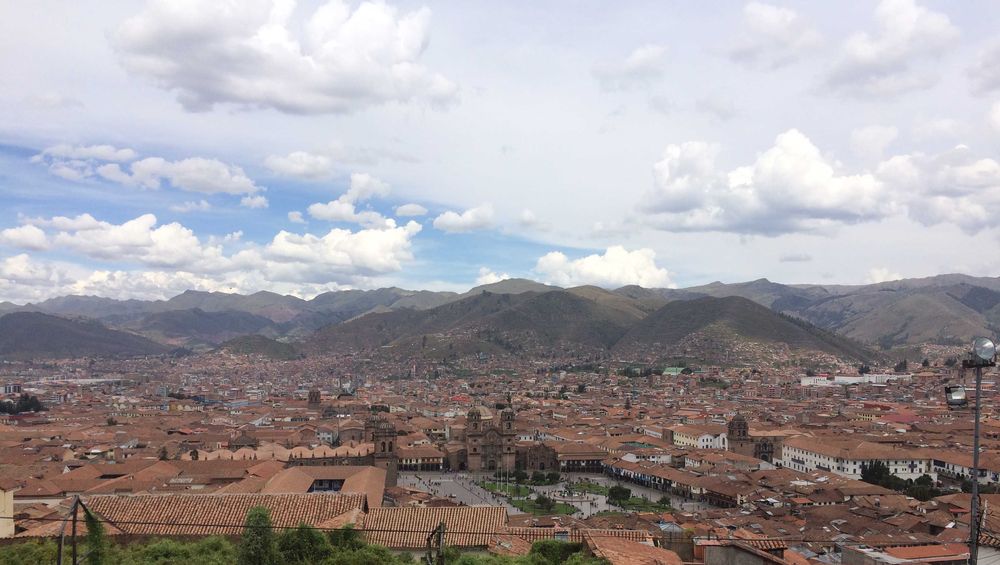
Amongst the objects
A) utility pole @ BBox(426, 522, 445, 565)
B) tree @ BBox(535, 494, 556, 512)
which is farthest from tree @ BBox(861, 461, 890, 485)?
utility pole @ BBox(426, 522, 445, 565)

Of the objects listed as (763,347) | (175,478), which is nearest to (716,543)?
(175,478)

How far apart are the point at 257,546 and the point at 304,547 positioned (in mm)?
896

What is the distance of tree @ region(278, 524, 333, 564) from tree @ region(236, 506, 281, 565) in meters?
0.29

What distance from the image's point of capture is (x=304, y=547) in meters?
13.7

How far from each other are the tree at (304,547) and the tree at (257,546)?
0.29 metres

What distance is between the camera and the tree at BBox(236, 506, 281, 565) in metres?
13.1

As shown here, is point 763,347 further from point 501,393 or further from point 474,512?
point 474,512

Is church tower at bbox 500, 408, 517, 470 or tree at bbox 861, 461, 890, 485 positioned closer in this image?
tree at bbox 861, 461, 890, 485

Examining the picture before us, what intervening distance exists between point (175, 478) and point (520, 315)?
162360 millimetres

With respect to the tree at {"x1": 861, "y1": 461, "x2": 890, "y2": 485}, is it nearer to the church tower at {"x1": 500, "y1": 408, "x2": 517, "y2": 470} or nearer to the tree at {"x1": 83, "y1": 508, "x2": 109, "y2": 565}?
the church tower at {"x1": 500, "y1": 408, "x2": 517, "y2": 470}

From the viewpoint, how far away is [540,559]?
42.9 ft

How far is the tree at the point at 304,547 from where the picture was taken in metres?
13.6

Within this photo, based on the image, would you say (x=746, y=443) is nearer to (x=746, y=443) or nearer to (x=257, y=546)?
(x=746, y=443)

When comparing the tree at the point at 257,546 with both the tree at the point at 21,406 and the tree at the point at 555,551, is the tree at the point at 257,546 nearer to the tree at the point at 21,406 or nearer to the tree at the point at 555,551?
the tree at the point at 555,551
